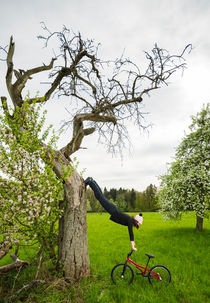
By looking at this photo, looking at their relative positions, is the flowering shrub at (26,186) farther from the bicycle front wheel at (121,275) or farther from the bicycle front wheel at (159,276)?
the bicycle front wheel at (159,276)

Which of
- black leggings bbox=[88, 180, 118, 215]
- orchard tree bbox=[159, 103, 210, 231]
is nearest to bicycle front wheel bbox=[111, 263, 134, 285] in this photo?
black leggings bbox=[88, 180, 118, 215]

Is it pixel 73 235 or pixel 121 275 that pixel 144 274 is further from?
pixel 73 235

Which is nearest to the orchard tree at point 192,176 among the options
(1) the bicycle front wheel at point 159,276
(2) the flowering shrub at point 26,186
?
(1) the bicycle front wheel at point 159,276

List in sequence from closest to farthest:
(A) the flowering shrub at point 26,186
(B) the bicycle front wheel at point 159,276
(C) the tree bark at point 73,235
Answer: (A) the flowering shrub at point 26,186 < (B) the bicycle front wheel at point 159,276 < (C) the tree bark at point 73,235

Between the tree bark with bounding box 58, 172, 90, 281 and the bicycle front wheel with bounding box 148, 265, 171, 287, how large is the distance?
7.31 ft

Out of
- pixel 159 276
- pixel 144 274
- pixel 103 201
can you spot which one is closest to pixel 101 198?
pixel 103 201

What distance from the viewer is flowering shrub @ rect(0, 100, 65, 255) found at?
5.38 meters

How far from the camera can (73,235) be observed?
652 cm

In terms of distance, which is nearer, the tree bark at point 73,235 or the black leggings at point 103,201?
the black leggings at point 103,201

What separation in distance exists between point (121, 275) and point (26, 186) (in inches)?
175

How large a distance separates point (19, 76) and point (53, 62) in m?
1.57

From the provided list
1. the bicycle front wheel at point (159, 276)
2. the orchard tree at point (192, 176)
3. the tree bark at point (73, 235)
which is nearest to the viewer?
the bicycle front wheel at point (159, 276)

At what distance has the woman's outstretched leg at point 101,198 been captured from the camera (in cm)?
612

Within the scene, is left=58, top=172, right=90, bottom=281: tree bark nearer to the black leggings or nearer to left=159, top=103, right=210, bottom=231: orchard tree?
the black leggings
